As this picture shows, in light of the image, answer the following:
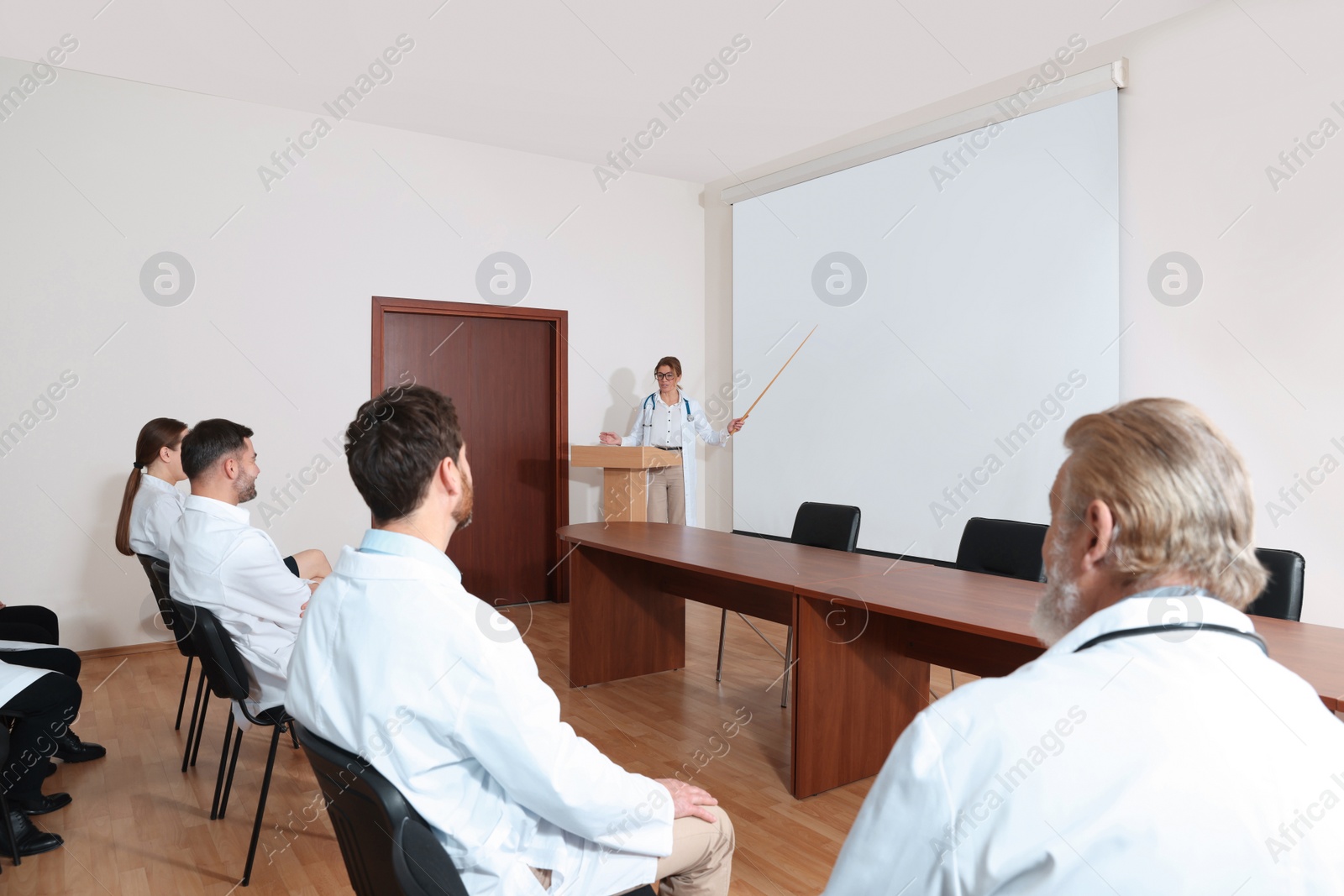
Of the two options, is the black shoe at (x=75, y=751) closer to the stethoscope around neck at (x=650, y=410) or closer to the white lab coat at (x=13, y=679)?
the white lab coat at (x=13, y=679)

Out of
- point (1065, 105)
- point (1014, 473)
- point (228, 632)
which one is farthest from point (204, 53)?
point (1014, 473)

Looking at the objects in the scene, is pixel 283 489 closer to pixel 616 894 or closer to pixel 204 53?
pixel 204 53

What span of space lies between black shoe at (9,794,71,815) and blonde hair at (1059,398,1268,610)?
3376mm

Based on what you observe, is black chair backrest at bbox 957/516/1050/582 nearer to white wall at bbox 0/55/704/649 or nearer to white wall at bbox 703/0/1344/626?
white wall at bbox 703/0/1344/626

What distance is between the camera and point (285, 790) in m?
3.06

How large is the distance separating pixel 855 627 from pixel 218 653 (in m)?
2.00

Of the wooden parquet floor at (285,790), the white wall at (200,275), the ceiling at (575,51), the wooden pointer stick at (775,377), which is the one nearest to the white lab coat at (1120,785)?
the wooden parquet floor at (285,790)

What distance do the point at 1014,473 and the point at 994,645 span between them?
2.30 m

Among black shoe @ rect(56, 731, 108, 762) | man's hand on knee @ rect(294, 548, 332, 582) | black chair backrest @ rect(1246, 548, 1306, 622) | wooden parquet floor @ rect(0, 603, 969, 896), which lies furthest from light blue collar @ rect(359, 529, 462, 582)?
black shoe @ rect(56, 731, 108, 762)

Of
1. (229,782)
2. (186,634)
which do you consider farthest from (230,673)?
(186,634)

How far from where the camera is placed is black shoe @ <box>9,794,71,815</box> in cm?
281

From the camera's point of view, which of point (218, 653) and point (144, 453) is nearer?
point (218, 653)

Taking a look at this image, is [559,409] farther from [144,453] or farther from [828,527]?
[144,453]

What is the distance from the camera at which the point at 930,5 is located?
401cm
